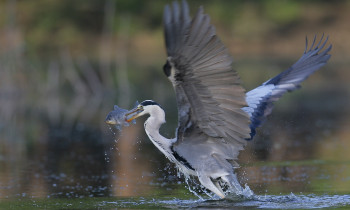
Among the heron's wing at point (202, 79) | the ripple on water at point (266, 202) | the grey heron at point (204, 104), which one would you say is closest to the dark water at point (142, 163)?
the ripple on water at point (266, 202)

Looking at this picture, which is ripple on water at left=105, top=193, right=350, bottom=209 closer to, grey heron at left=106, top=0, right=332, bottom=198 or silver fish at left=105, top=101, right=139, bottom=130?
grey heron at left=106, top=0, right=332, bottom=198

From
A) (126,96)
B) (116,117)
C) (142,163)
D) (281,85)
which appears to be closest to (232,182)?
(116,117)

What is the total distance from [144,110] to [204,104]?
2.82 feet

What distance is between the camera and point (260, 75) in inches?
926

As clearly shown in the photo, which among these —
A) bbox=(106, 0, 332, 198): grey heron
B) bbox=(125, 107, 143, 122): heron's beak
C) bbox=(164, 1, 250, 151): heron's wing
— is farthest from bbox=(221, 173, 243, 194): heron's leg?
bbox=(125, 107, 143, 122): heron's beak

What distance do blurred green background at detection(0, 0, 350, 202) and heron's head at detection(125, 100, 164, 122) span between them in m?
1.00

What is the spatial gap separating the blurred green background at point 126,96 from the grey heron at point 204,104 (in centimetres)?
81

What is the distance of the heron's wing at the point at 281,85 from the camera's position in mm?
8086

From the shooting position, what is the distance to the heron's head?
7375 mm

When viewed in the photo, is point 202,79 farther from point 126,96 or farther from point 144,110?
point 126,96

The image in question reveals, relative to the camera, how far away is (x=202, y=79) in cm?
654

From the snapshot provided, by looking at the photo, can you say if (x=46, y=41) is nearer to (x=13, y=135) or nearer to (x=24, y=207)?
(x=13, y=135)

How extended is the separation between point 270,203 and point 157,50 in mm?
31329

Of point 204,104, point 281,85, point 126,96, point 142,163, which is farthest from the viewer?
point 126,96
